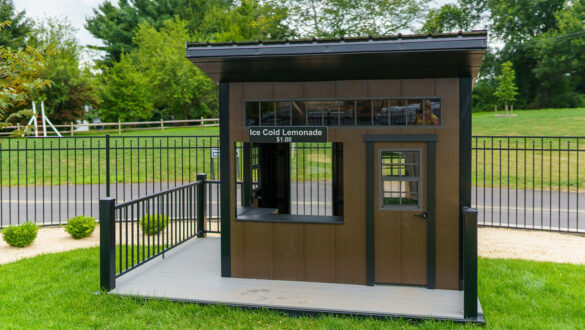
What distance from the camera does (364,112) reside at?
217 inches

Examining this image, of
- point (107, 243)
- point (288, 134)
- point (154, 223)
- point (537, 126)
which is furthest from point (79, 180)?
point (537, 126)

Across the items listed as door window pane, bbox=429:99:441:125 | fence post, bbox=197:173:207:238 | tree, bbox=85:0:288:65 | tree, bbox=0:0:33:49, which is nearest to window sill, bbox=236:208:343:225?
door window pane, bbox=429:99:441:125

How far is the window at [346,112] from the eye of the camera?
5375mm

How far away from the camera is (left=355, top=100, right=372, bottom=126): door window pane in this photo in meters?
5.51

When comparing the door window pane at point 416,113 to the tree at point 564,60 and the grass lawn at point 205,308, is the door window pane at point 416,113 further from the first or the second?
the tree at point 564,60

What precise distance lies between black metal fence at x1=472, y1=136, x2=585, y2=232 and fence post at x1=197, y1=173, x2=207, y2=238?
5.14 metres

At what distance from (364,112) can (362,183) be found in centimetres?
95

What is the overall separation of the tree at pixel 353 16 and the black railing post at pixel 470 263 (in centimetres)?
1968

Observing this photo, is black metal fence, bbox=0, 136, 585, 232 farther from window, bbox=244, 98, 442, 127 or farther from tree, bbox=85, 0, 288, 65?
tree, bbox=85, 0, 288, 65

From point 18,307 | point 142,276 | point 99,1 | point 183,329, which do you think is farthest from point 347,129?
point 99,1

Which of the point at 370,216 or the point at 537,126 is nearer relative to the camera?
the point at 370,216

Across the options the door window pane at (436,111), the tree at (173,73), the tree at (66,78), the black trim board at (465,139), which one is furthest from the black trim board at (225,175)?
the tree at (173,73)

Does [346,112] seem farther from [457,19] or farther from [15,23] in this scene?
[457,19]

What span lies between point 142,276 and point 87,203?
29.4ft
